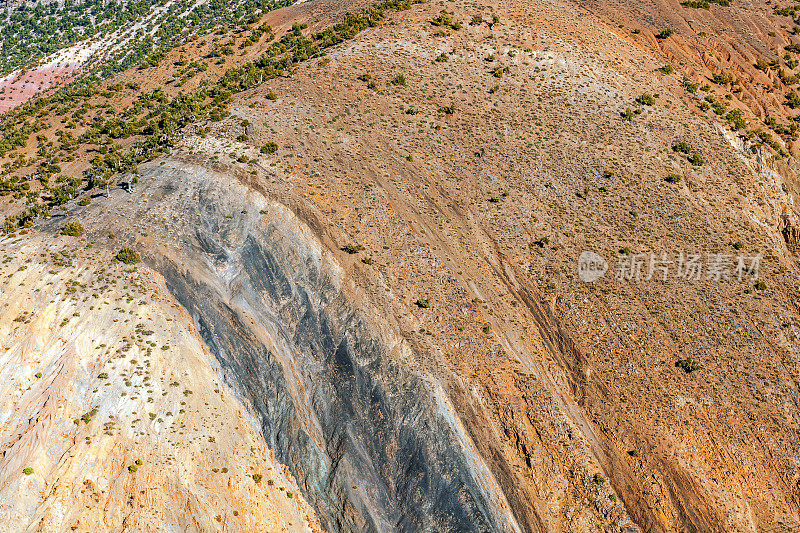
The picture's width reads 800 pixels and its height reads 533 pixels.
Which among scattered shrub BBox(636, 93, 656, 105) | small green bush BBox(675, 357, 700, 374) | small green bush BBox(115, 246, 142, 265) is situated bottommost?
small green bush BBox(675, 357, 700, 374)

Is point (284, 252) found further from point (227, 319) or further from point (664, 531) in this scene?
point (664, 531)

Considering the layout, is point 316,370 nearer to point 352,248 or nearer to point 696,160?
point 352,248

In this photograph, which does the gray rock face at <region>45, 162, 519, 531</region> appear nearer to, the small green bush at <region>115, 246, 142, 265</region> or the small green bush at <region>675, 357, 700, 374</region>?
the small green bush at <region>115, 246, 142, 265</region>

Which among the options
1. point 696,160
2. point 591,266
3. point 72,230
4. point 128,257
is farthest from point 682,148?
point 72,230

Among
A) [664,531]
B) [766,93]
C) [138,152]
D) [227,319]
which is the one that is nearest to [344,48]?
[138,152]

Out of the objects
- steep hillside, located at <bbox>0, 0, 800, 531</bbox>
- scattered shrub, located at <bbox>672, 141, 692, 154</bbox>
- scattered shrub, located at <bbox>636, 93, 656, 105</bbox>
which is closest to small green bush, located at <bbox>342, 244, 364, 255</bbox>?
steep hillside, located at <bbox>0, 0, 800, 531</bbox>
